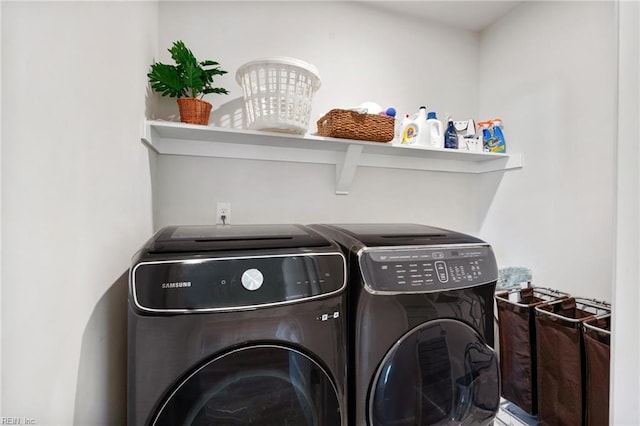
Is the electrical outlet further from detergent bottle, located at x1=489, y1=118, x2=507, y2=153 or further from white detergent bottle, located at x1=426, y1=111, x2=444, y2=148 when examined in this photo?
detergent bottle, located at x1=489, y1=118, x2=507, y2=153

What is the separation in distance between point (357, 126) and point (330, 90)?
428 mm

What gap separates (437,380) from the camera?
896mm

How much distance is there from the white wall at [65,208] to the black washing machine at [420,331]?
2.11 ft

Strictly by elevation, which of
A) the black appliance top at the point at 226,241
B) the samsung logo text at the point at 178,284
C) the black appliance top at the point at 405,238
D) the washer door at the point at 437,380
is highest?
the black appliance top at the point at 226,241

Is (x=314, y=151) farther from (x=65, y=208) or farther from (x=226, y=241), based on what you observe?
(x=65, y=208)

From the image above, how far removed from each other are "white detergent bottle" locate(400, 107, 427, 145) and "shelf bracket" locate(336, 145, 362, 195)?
30 cm

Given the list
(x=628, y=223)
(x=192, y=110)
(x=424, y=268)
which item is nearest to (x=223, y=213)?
(x=192, y=110)

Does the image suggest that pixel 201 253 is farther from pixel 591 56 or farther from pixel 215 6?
pixel 591 56

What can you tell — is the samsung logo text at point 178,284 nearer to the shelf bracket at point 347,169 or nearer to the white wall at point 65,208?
the white wall at point 65,208

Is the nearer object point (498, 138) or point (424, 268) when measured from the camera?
point (424, 268)

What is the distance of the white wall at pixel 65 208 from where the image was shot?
1.44ft

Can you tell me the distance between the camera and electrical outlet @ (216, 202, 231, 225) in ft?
4.78

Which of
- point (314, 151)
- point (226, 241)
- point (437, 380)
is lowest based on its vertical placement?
point (437, 380)

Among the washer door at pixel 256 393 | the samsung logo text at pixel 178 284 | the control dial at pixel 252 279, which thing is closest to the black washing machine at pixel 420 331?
the washer door at pixel 256 393
